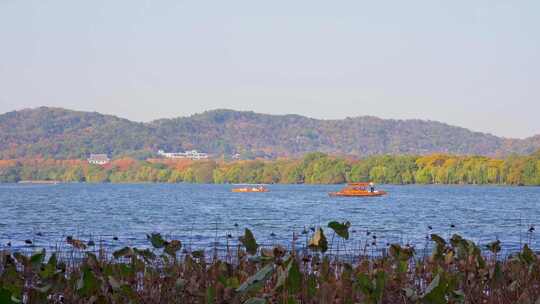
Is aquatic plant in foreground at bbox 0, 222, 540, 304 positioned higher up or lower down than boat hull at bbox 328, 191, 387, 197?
higher up

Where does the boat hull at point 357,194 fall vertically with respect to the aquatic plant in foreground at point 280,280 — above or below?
below

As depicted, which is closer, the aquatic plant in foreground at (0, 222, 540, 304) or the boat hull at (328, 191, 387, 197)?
the aquatic plant in foreground at (0, 222, 540, 304)

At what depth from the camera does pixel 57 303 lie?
1573 cm

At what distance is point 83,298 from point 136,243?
28528mm

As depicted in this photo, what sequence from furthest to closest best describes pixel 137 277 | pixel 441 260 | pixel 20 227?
1. pixel 20 227
2. pixel 441 260
3. pixel 137 277

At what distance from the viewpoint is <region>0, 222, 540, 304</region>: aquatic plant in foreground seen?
14.5 meters

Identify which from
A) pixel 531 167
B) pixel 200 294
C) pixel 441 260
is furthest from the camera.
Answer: pixel 531 167

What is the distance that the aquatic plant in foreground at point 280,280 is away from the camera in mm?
14453

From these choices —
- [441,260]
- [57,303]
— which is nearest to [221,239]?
[441,260]

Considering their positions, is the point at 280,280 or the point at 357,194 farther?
the point at 357,194

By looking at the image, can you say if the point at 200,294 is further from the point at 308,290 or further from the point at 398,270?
the point at 398,270

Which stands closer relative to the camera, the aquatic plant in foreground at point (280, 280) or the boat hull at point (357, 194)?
the aquatic plant in foreground at point (280, 280)

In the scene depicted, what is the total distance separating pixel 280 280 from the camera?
1403cm

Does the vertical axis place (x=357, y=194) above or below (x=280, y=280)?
below
